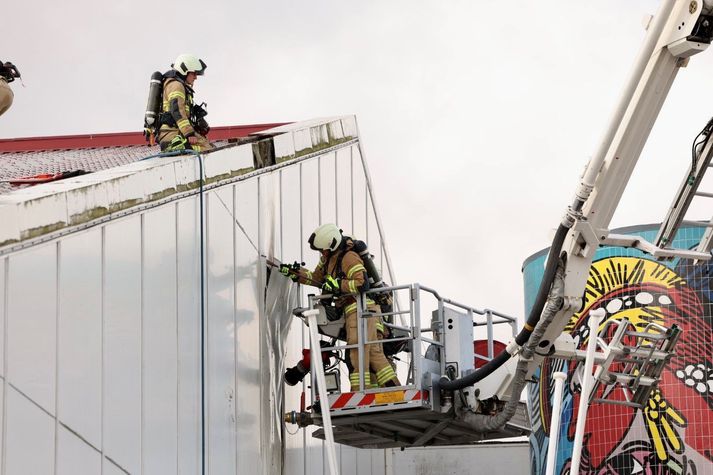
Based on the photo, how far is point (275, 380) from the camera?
53.7 feet

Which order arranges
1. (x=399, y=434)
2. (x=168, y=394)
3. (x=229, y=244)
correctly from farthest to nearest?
(x=399, y=434)
(x=229, y=244)
(x=168, y=394)

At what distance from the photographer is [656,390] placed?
98.8 ft

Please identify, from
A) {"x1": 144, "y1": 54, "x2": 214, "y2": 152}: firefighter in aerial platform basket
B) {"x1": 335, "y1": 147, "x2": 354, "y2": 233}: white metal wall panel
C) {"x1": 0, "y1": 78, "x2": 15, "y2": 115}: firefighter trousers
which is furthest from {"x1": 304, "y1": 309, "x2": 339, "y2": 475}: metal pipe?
{"x1": 335, "y1": 147, "x2": 354, "y2": 233}: white metal wall panel

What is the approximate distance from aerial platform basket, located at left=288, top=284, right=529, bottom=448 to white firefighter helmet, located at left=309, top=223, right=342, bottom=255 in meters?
0.60

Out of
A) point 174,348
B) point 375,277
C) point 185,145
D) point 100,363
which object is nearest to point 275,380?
point 375,277

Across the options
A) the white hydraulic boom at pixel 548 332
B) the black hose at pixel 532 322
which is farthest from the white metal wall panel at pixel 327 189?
the black hose at pixel 532 322

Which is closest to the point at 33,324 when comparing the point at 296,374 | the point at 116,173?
the point at 116,173

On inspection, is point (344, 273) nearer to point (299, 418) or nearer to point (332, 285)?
point (332, 285)

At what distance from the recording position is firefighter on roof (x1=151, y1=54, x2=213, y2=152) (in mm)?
16422

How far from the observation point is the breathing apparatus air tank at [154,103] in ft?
55.2

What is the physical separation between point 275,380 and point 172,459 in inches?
181

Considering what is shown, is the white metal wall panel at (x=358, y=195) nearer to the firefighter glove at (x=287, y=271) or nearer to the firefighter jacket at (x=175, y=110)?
the firefighter jacket at (x=175, y=110)

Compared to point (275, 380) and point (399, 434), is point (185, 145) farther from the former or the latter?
point (399, 434)

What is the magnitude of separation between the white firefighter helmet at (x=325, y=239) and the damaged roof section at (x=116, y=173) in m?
0.95
